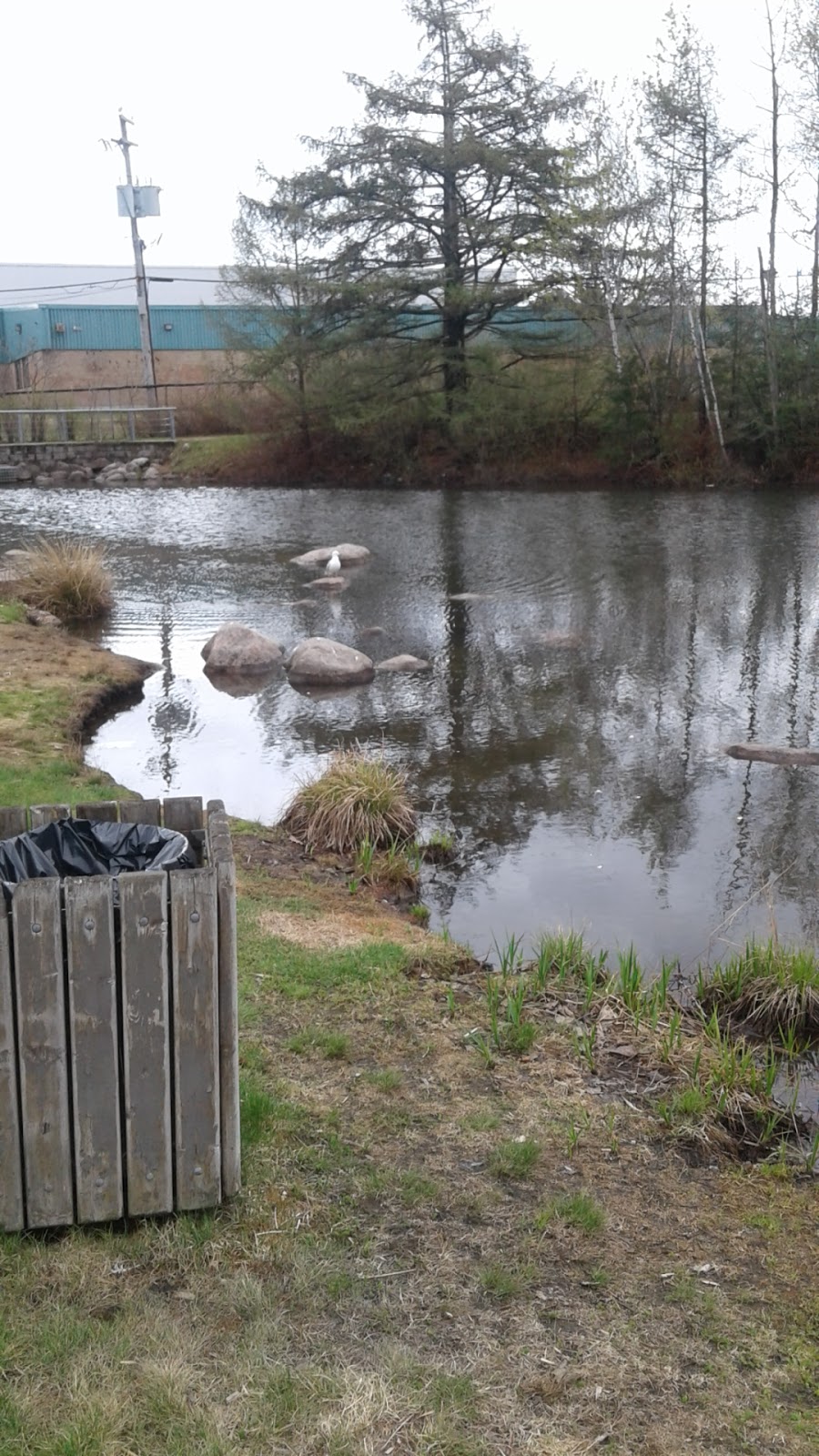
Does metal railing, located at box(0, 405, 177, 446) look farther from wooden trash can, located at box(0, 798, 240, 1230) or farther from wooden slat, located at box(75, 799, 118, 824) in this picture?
wooden trash can, located at box(0, 798, 240, 1230)

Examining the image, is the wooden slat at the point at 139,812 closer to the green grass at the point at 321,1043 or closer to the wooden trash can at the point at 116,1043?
the wooden trash can at the point at 116,1043

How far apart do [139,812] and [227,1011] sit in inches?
30.5

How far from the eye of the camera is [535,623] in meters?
15.9

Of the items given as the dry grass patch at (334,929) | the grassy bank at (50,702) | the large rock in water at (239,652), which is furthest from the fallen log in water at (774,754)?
the large rock in water at (239,652)

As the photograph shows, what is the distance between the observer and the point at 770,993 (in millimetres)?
6090

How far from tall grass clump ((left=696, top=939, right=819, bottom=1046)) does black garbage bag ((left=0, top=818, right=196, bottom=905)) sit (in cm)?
330

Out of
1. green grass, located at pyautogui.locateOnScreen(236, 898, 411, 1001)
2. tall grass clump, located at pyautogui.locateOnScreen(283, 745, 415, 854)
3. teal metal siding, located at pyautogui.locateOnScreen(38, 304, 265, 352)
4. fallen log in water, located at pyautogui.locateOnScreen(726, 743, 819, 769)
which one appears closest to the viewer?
green grass, located at pyautogui.locateOnScreen(236, 898, 411, 1001)

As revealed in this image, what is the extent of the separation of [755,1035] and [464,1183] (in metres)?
2.46

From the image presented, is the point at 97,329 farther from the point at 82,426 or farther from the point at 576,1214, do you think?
the point at 576,1214

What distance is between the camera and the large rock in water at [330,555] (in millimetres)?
20375

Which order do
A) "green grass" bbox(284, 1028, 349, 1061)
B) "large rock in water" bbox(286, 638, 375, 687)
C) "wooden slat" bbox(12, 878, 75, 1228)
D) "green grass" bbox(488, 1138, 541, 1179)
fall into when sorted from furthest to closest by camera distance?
"large rock in water" bbox(286, 638, 375, 687) → "green grass" bbox(284, 1028, 349, 1061) → "green grass" bbox(488, 1138, 541, 1179) → "wooden slat" bbox(12, 878, 75, 1228)

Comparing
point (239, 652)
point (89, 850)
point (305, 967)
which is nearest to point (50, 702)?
point (239, 652)

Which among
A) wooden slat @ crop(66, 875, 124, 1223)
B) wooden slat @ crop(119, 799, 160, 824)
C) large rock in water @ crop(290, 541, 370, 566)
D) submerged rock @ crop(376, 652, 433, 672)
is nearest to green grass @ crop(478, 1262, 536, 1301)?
wooden slat @ crop(66, 875, 124, 1223)

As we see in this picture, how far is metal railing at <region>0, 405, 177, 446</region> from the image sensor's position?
115 feet
